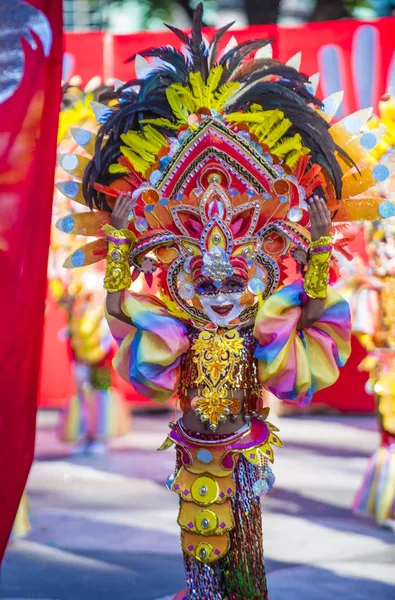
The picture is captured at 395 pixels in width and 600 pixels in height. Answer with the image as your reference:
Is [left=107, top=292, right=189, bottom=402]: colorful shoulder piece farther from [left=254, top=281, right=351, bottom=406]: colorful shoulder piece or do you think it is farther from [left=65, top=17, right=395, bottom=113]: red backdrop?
[left=65, top=17, right=395, bottom=113]: red backdrop

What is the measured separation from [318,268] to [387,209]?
367mm

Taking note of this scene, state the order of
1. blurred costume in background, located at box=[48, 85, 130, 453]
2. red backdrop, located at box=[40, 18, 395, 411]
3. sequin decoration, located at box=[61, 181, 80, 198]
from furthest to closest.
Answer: red backdrop, located at box=[40, 18, 395, 411]
blurred costume in background, located at box=[48, 85, 130, 453]
sequin decoration, located at box=[61, 181, 80, 198]

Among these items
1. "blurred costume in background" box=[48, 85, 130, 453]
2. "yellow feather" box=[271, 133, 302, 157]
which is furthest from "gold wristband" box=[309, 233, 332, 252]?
"blurred costume in background" box=[48, 85, 130, 453]

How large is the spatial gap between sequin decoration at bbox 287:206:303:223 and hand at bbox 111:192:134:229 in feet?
1.83

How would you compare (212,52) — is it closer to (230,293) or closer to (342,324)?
(230,293)

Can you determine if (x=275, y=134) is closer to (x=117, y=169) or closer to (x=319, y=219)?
(x=319, y=219)

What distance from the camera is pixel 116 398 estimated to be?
286 inches

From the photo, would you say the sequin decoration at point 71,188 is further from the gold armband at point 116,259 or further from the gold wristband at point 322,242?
the gold wristband at point 322,242

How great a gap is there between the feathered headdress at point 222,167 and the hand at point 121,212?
3cm

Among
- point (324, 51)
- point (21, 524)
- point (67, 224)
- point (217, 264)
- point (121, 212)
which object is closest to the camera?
point (217, 264)

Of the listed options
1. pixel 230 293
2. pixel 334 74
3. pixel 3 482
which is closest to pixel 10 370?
pixel 3 482

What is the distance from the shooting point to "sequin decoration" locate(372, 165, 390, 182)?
322 cm

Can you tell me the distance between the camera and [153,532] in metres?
5.01

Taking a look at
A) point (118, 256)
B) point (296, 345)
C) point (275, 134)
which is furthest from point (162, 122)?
point (296, 345)
